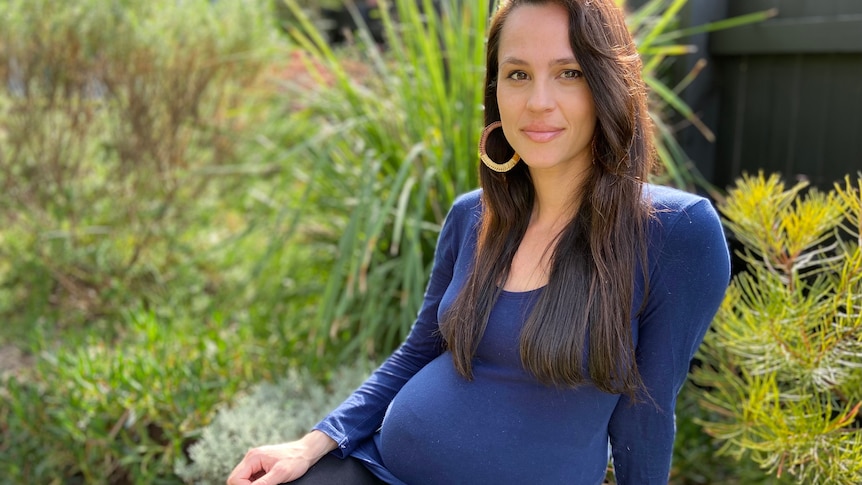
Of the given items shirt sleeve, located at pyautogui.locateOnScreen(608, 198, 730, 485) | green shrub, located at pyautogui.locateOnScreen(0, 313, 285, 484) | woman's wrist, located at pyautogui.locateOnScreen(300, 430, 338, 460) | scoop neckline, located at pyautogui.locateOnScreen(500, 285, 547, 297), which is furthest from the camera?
green shrub, located at pyautogui.locateOnScreen(0, 313, 285, 484)

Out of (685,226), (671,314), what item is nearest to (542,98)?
(685,226)

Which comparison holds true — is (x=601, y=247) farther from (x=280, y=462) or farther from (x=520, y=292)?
(x=280, y=462)

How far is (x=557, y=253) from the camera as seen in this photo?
1.48m

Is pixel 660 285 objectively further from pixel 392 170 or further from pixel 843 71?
pixel 392 170

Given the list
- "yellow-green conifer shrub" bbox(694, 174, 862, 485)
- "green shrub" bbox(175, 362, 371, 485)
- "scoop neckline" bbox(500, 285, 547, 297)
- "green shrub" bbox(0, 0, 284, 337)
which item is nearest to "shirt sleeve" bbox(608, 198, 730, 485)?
"scoop neckline" bbox(500, 285, 547, 297)

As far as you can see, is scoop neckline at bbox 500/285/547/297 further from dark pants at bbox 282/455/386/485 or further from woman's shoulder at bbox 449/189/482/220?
dark pants at bbox 282/455/386/485

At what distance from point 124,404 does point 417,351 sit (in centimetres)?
133

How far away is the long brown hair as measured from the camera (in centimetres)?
138

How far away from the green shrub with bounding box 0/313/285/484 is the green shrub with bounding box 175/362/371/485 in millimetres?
107

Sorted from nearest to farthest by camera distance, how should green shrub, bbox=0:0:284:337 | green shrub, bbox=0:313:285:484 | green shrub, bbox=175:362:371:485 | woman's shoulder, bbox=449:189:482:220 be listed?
woman's shoulder, bbox=449:189:482:220 → green shrub, bbox=175:362:371:485 → green shrub, bbox=0:313:285:484 → green shrub, bbox=0:0:284:337

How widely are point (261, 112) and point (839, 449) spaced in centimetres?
327

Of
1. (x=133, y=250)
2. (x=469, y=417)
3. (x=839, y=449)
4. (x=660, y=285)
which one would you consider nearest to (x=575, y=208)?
(x=660, y=285)

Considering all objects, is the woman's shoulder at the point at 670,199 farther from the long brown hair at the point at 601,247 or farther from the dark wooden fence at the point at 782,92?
the dark wooden fence at the point at 782,92

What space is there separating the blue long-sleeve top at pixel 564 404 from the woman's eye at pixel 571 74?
23 centimetres
